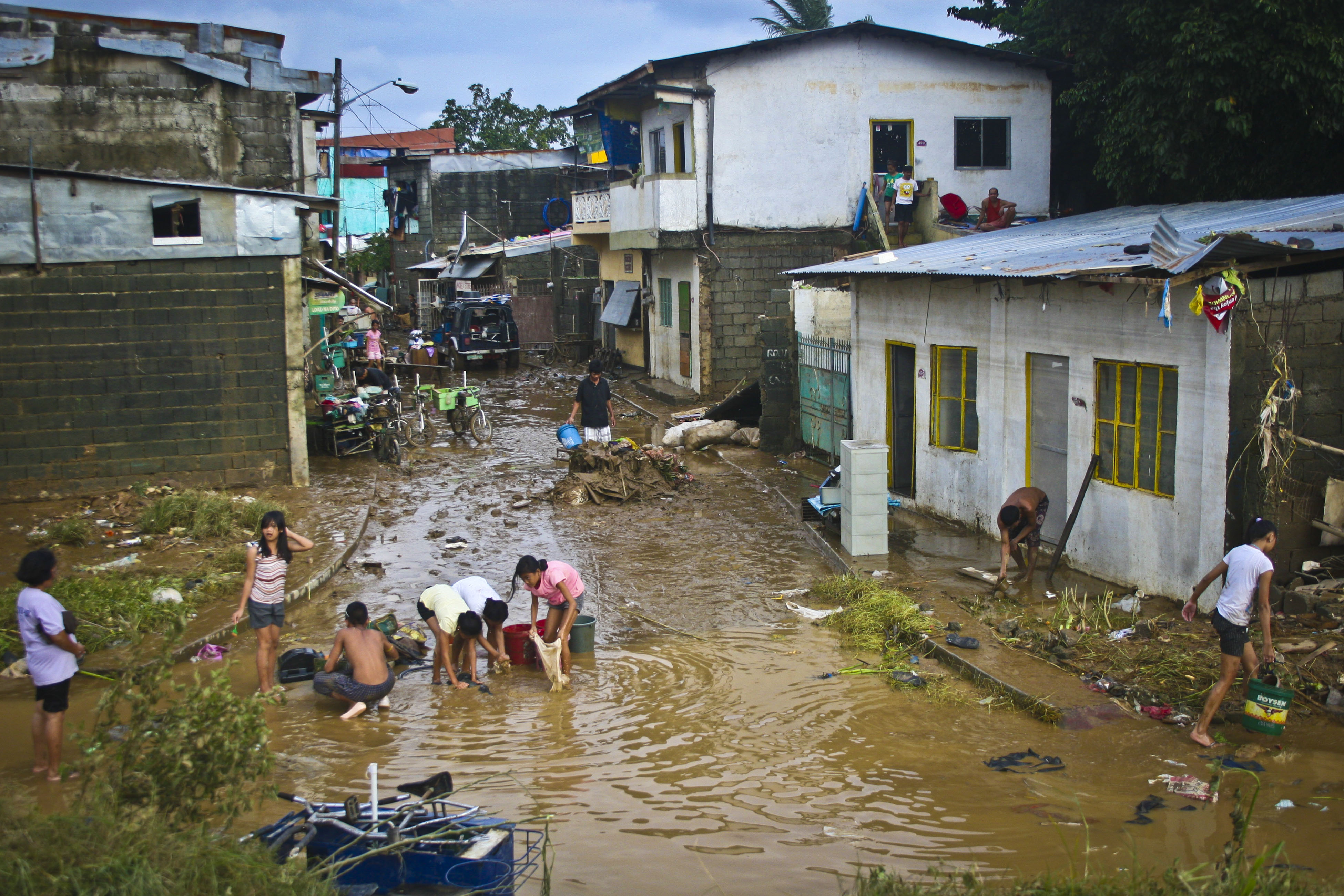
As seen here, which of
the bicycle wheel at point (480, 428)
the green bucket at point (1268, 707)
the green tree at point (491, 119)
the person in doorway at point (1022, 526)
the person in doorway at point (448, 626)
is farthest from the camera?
the green tree at point (491, 119)

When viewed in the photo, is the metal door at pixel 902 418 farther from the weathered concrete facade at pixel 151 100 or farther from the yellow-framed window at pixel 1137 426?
the weathered concrete facade at pixel 151 100

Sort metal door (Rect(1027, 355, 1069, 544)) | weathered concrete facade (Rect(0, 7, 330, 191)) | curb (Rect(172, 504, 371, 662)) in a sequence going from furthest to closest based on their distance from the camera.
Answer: weathered concrete facade (Rect(0, 7, 330, 191)), metal door (Rect(1027, 355, 1069, 544)), curb (Rect(172, 504, 371, 662))

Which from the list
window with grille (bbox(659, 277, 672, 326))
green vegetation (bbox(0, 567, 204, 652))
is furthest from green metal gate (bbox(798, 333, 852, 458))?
green vegetation (bbox(0, 567, 204, 652))

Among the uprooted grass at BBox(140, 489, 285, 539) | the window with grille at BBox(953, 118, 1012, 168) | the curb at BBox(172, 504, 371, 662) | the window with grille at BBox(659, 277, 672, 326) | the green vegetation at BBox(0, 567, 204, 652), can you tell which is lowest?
the curb at BBox(172, 504, 371, 662)

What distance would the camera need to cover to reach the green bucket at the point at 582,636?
9086mm

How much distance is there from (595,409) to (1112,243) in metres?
7.94

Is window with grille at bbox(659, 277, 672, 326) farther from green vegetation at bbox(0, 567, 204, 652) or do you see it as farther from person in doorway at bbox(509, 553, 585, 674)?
→ person in doorway at bbox(509, 553, 585, 674)

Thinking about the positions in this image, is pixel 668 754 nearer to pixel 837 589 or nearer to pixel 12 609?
pixel 837 589

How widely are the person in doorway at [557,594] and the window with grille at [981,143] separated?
56.8 ft

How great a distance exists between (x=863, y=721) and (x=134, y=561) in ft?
26.1

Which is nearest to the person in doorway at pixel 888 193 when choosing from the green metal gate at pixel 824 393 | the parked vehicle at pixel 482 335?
the green metal gate at pixel 824 393

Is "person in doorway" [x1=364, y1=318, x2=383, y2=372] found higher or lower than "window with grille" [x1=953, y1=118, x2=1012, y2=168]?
lower

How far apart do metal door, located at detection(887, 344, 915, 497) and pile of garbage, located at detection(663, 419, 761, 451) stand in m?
4.78

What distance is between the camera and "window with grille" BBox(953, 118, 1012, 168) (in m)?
23.0
